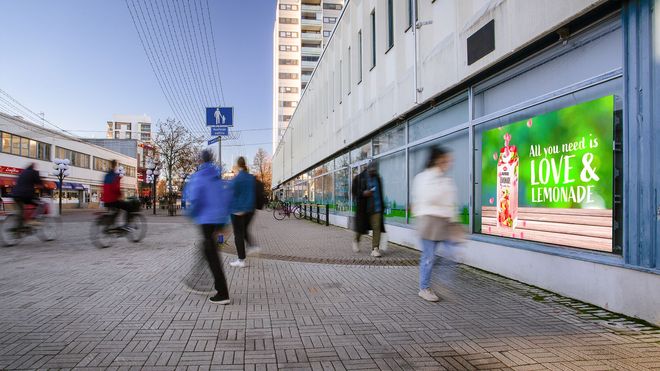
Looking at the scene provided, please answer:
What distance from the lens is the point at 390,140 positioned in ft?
42.4

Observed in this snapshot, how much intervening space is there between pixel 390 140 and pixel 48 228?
9.22 meters

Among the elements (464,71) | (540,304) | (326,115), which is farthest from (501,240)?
(326,115)

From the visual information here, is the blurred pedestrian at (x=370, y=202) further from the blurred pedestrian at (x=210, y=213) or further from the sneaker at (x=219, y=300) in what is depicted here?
the sneaker at (x=219, y=300)

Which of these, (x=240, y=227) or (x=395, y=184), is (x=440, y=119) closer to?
(x=395, y=184)

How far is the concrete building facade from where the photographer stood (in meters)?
4.43

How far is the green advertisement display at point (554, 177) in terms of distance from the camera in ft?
16.4

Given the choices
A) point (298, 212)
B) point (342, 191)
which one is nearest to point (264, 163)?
point (298, 212)

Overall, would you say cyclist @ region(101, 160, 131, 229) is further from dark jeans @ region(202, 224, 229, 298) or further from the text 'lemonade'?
the text 'lemonade'

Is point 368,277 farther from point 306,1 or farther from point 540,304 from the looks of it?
point 306,1

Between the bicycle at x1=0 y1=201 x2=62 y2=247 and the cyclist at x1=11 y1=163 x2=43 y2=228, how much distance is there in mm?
74

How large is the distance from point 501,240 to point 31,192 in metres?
9.74

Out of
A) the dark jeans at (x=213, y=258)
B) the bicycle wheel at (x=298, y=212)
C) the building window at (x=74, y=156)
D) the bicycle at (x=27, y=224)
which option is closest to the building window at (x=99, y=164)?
the building window at (x=74, y=156)

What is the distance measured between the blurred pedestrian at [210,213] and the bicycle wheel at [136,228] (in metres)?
6.26

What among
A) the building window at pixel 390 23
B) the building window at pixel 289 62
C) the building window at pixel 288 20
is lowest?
the building window at pixel 390 23
